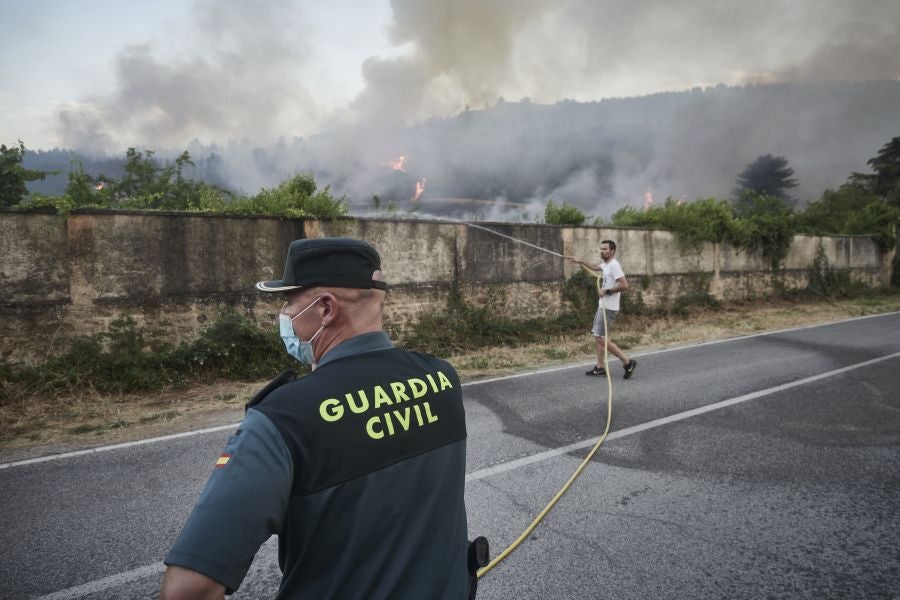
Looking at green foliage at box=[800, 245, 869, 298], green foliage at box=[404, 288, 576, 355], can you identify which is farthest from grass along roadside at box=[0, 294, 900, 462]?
green foliage at box=[800, 245, 869, 298]

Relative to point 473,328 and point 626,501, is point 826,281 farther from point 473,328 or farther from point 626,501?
point 626,501

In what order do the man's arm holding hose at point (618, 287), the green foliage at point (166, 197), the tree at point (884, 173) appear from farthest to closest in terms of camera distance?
1. the tree at point (884, 173)
2. the green foliage at point (166, 197)
3. the man's arm holding hose at point (618, 287)

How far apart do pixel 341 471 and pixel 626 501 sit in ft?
10.0

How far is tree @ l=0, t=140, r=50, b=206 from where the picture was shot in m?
7.62

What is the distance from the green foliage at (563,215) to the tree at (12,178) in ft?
34.5

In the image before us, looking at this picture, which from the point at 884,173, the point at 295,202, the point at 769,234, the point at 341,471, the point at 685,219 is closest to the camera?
the point at 341,471

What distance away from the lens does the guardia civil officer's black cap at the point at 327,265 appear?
157 cm

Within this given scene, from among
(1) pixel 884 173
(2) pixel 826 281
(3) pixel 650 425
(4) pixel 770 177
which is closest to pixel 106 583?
(3) pixel 650 425

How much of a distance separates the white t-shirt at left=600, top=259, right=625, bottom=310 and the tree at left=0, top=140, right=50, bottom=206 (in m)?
8.99

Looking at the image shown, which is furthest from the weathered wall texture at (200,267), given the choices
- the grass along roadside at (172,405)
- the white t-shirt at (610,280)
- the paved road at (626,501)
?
the white t-shirt at (610,280)

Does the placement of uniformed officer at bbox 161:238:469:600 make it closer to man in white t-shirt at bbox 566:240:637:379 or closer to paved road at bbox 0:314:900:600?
paved road at bbox 0:314:900:600

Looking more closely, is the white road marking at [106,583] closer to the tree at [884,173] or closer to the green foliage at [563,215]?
the green foliage at [563,215]

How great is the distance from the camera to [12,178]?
7.68 metres

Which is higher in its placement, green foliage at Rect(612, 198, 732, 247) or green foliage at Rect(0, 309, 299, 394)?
green foliage at Rect(612, 198, 732, 247)
